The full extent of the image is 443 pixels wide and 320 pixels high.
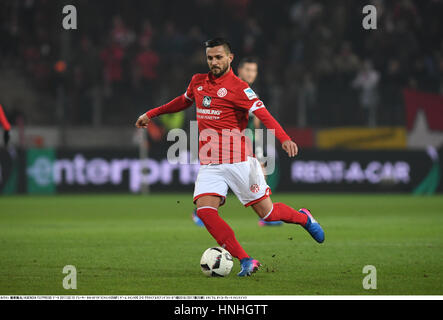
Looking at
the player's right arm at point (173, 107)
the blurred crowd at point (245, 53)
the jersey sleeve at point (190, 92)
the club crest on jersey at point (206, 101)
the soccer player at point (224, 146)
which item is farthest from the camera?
the blurred crowd at point (245, 53)

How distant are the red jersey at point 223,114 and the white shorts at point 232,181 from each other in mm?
76

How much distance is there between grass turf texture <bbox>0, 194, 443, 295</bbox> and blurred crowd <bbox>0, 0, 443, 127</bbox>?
430 cm

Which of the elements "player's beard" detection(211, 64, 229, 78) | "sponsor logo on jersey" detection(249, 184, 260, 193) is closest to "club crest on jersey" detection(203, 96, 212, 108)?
"player's beard" detection(211, 64, 229, 78)

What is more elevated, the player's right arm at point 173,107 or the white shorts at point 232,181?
the player's right arm at point 173,107

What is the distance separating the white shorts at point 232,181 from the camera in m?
7.56

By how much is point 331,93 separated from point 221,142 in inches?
547

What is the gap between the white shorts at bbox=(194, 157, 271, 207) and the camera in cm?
756

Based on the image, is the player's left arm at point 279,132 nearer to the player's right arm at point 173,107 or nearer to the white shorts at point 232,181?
the white shorts at point 232,181

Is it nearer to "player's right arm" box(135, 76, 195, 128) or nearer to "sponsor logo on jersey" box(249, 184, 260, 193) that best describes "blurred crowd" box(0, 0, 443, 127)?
"player's right arm" box(135, 76, 195, 128)

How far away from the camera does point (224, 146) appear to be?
25.1ft

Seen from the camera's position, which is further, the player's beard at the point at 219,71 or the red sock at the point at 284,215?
the red sock at the point at 284,215

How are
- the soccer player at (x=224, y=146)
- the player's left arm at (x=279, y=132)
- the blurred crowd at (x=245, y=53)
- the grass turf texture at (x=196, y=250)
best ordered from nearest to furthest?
1. the grass turf texture at (x=196, y=250)
2. the player's left arm at (x=279, y=132)
3. the soccer player at (x=224, y=146)
4. the blurred crowd at (x=245, y=53)

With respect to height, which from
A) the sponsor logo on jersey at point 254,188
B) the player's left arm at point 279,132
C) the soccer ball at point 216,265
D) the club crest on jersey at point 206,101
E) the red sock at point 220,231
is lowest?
the soccer ball at point 216,265

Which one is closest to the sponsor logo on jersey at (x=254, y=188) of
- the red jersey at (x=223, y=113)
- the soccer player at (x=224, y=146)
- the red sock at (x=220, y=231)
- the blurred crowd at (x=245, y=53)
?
Answer: the soccer player at (x=224, y=146)
